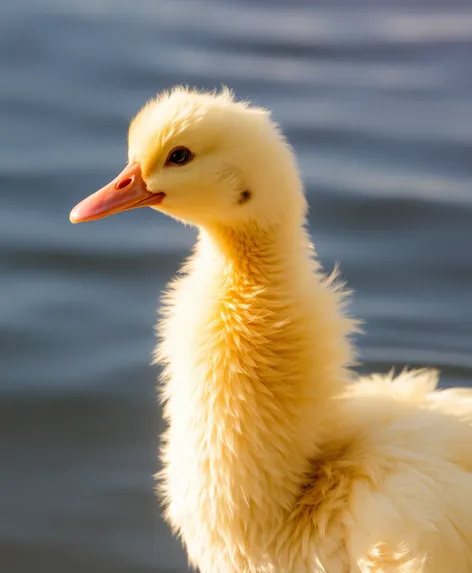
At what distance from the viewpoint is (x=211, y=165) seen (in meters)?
2.96

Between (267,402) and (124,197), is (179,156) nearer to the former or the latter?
(124,197)

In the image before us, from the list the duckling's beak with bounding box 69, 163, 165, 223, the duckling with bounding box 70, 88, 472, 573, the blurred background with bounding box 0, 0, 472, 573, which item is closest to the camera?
the duckling with bounding box 70, 88, 472, 573

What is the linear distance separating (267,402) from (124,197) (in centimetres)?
59

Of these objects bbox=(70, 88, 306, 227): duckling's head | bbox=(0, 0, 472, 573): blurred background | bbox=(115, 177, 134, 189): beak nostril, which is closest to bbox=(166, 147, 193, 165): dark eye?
bbox=(70, 88, 306, 227): duckling's head

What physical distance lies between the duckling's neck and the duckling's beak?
0.55 feet

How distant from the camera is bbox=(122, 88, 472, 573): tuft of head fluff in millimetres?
2943

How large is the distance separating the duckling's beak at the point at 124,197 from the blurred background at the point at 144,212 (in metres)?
1.18

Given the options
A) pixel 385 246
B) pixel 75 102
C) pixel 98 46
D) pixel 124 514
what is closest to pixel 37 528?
pixel 124 514

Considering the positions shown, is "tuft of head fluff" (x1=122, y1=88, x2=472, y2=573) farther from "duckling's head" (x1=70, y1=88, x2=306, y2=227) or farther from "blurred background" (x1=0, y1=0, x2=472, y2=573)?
"blurred background" (x1=0, y1=0, x2=472, y2=573)

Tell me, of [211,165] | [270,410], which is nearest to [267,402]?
[270,410]

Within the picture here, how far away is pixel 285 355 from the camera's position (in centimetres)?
308

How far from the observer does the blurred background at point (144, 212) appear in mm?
4082

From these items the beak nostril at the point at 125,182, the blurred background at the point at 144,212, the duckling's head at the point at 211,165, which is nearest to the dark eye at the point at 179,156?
the duckling's head at the point at 211,165

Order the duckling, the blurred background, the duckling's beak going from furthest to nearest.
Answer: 1. the blurred background
2. the duckling's beak
3. the duckling
